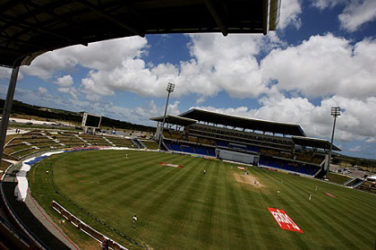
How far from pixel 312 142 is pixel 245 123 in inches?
942

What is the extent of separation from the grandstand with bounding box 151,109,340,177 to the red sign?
48743mm

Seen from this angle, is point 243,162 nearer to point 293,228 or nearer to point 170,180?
point 170,180

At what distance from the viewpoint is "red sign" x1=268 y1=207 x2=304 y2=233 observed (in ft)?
55.1

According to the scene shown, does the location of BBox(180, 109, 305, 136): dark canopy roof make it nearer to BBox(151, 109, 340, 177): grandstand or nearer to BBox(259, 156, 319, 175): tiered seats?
BBox(151, 109, 340, 177): grandstand

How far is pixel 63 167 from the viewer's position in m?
26.1

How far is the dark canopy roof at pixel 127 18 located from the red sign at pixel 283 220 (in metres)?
18.0

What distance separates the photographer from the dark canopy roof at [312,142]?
62.2 meters

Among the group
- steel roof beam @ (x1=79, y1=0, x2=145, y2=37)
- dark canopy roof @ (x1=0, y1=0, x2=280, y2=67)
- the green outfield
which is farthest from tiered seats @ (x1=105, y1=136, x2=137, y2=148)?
steel roof beam @ (x1=79, y1=0, x2=145, y2=37)

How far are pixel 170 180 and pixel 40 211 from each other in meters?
15.8

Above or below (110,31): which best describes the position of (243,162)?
below

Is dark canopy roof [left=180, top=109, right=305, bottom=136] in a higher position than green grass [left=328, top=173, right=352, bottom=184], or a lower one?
higher

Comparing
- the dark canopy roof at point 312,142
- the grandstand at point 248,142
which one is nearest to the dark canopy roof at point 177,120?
the grandstand at point 248,142

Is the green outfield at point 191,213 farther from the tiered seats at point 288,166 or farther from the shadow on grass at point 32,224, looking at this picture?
the tiered seats at point 288,166

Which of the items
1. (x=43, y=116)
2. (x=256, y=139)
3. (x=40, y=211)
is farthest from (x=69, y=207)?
(x=43, y=116)
